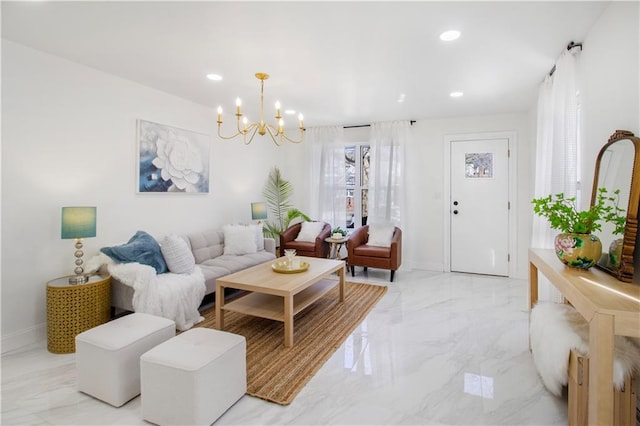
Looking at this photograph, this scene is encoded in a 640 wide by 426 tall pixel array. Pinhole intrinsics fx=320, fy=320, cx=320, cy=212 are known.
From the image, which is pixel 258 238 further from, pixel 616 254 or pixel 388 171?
pixel 616 254

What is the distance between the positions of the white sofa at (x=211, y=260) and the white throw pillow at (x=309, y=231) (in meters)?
0.64

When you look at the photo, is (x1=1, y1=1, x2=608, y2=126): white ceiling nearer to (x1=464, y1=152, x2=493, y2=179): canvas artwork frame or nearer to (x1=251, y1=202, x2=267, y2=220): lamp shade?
(x1=464, y1=152, x2=493, y2=179): canvas artwork frame

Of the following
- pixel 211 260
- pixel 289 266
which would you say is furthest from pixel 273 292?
pixel 211 260

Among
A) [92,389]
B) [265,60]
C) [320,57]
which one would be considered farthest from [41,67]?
[92,389]

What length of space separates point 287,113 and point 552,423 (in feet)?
14.1

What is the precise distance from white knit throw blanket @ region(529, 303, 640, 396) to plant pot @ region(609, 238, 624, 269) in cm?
37

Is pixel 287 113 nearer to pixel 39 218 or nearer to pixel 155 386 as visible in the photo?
pixel 39 218

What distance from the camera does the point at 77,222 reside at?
102 inches

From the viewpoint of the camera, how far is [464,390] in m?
2.02

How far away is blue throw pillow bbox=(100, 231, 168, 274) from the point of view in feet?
9.41

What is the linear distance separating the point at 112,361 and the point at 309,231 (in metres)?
3.58

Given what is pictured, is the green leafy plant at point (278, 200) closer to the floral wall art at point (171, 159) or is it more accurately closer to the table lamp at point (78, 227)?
the floral wall art at point (171, 159)

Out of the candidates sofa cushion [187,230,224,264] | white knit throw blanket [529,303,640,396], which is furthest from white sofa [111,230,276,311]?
white knit throw blanket [529,303,640,396]

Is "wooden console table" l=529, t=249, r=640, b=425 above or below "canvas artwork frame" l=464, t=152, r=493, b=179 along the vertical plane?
below
